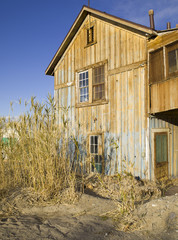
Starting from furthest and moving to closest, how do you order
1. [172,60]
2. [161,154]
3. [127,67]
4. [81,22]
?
1. [81,22]
2. [127,67]
3. [161,154]
4. [172,60]

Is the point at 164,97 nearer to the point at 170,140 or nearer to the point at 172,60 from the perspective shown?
the point at 172,60

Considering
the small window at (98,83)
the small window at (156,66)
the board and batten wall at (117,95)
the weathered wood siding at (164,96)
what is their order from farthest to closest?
the small window at (98,83)
the board and batten wall at (117,95)
the small window at (156,66)
the weathered wood siding at (164,96)

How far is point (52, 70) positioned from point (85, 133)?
4614 mm

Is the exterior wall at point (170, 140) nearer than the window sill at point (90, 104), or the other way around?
the exterior wall at point (170, 140)

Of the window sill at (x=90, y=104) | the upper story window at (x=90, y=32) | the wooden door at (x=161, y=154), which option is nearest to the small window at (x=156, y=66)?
the wooden door at (x=161, y=154)

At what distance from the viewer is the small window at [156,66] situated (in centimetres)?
788

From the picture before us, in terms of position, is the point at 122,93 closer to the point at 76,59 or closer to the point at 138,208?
the point at 76,59

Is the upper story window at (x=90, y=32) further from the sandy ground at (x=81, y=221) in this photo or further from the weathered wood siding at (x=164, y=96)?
the sandy ground at (x=81, y=221)

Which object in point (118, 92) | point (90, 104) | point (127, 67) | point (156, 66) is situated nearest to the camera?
point (156, 66)

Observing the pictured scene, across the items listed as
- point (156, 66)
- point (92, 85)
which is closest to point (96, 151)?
point (92, 85)

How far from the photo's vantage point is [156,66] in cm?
800

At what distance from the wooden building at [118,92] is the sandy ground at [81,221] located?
2.00 meters

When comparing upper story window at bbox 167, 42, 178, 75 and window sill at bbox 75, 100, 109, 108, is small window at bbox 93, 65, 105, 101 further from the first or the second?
upper story window at bbox 167, 42, 178, 75

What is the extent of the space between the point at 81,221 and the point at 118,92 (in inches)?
233
